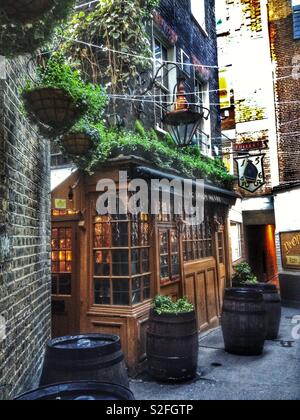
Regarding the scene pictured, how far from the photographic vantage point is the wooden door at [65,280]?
6.48 metres

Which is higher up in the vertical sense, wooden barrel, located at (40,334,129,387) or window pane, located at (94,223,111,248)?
window pane, located at (94,223,111,248)

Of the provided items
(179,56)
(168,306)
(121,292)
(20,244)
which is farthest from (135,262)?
(179,56)

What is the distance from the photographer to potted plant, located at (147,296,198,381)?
5.28m

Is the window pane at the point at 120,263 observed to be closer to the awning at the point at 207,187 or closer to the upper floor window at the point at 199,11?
the awning at the point at 207,187

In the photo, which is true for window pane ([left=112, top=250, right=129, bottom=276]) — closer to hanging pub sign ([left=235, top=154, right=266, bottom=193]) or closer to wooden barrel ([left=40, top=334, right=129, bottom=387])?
wooden barrel ([left=40, top=334, right=129, bottom=387])

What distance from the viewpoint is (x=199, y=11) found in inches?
449

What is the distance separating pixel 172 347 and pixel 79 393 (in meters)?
3.08

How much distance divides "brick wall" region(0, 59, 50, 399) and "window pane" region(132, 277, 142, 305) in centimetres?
160

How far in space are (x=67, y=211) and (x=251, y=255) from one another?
11.7 metres

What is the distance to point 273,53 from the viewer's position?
49.7 feet

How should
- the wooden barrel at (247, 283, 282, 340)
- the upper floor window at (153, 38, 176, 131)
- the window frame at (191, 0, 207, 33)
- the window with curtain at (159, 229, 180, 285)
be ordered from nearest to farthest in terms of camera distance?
1. the window with curtain at (159, 229, 180, 285)
2. the wooden barrel at (247, 283, 282, 340)
3. the upper floor window at (153, 38, 176, 131)
4. the window frame at (191, 0, 207, 33)

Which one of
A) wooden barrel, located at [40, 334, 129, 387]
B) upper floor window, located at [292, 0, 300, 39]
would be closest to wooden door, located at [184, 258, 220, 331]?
wooden barrel, located at [40, 334, 129, 387]

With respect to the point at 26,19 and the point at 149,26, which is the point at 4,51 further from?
the point at 149,26

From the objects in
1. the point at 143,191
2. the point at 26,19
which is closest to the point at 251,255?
the point at 143,191
